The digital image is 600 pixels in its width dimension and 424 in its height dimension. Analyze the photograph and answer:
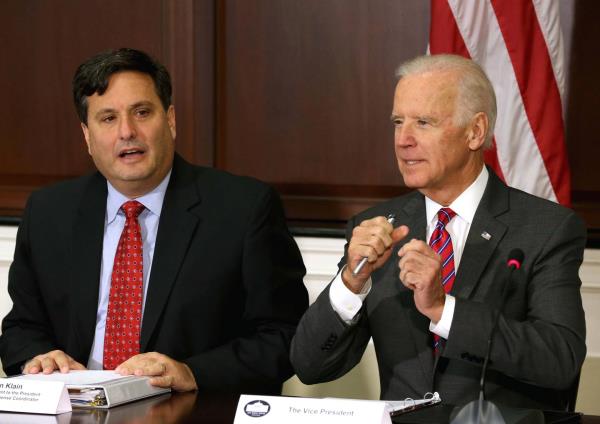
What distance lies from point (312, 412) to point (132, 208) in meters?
1.32

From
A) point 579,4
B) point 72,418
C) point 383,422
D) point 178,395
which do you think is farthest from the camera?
point 579,4

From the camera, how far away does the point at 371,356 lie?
13.1 ft

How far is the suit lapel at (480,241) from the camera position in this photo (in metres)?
2.59

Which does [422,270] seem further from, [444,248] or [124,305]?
[124,305]

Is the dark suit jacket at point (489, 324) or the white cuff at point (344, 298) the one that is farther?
the white cuff at point (344, 298)

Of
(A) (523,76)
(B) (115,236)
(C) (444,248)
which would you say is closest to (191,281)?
(B) (115,236)

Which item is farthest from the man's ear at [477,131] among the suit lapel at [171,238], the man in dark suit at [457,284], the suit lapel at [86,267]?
the suit lapel at [86,267]

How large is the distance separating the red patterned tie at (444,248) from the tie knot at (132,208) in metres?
0.94

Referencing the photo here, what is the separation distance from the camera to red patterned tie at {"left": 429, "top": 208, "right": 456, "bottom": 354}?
2.63m

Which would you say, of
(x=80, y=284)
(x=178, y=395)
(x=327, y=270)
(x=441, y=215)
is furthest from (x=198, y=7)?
(x=178, y=395)

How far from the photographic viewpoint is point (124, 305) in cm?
299

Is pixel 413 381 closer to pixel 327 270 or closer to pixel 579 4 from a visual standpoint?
pixel 327 270

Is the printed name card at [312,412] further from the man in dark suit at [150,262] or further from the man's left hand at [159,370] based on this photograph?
the man in dark suit at [150,262]

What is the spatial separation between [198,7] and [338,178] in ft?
2.95
